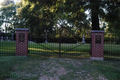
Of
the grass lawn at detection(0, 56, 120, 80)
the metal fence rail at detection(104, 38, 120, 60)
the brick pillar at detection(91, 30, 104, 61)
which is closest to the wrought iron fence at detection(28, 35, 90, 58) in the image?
the brick pillar at detection(91, 30, 104, 61)

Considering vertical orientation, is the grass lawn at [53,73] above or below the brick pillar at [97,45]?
below

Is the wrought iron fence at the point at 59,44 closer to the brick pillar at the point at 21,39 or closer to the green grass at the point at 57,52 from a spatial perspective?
the green grass at the point at 57,52

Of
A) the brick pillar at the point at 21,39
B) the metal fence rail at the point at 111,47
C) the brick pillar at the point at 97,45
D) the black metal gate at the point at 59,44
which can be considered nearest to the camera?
the brick pillar at the point at 21,39

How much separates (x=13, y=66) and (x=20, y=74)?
3.28ft

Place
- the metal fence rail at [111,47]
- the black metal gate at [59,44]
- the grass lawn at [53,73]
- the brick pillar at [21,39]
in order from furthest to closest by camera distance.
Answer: the black metal gate at [59,44], the metal fence rail at [111,47], the brick pillar at [21,39], the grass lawn at [53,73]

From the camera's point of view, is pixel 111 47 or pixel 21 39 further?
pixel 111 47

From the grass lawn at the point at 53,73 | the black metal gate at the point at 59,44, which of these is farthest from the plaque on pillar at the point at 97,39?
the grass lawn at the point at 53,73

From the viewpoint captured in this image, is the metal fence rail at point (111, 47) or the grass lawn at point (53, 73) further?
the metal fence rail at point (111, 47)

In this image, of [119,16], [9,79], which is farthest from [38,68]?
[119,16]

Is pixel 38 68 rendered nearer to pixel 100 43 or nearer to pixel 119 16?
pixel 100 43

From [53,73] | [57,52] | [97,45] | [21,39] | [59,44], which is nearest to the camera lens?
[53,73]

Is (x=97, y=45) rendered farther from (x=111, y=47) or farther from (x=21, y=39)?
(x=21, y=39)

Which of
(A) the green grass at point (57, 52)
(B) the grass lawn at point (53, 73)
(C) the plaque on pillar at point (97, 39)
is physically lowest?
(B) the grass lawn at point (53, 73)

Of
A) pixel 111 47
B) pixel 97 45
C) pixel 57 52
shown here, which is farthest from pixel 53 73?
pixel 57 52
